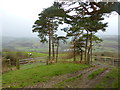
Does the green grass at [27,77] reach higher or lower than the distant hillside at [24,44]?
lower

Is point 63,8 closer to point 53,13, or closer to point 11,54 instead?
point 53,13

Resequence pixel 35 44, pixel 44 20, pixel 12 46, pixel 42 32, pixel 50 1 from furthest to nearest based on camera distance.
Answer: pixel 35 44
pixel 42 32
pixel 44 20
pixel 12 46
pixel 50 1

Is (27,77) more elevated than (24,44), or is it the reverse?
(24,44)

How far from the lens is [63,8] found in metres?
5.22

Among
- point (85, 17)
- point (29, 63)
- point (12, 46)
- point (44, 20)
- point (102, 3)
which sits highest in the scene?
point (44, 20)

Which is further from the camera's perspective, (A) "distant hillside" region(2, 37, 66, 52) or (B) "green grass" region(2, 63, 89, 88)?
(A) "distant hillside" region(2, 37, 66, 52)

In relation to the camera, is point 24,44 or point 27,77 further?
point 24,44

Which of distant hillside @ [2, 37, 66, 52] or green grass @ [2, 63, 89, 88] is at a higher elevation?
distant hillside @ [2, 37, 66, 52]

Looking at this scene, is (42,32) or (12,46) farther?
(42,32)

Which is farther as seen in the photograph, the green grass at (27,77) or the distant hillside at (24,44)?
the distant hillside at (24,44)

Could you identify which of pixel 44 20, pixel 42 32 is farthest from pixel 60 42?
pixel 44 20

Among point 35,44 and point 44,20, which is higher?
point 44,20

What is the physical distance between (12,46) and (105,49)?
25.4 ft

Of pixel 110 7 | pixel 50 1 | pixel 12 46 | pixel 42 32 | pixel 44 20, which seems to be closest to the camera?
pixel 110 7
